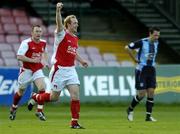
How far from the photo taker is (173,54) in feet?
117

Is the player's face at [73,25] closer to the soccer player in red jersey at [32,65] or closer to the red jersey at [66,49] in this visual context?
the red jersey at [66,49]

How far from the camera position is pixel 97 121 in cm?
1945

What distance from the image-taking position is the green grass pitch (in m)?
15.8

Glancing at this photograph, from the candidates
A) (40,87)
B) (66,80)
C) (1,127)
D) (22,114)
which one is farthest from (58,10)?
(22,114)

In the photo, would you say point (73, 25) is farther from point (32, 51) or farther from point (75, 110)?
point (32, 51)

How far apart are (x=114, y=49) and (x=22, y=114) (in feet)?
40.2

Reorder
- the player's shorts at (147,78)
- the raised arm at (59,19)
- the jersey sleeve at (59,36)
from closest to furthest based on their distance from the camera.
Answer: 1. the raised arm at (59,19)
2. the jersey sleeve at (59,36)
3. the player's shorts at (147,78)

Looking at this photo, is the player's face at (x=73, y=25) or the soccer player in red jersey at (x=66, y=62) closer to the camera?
the player's face at (x=73, y=25)

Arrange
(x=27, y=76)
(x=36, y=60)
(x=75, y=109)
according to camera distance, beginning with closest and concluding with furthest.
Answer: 1. (x=75, y=109)
2. (x=36, y=60)
3. (x=27, y=76)

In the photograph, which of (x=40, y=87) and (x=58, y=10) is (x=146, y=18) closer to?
(x=40, y=87)

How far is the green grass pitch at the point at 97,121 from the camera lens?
15.8 metres

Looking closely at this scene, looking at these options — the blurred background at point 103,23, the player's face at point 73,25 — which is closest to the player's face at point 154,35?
the player's face at point 73,25

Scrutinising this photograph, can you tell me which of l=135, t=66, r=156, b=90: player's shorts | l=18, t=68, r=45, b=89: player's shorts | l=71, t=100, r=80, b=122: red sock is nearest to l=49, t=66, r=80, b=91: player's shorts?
l=71, t=100, r=80, b=122: red sock

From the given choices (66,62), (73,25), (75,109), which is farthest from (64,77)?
(73,25)
